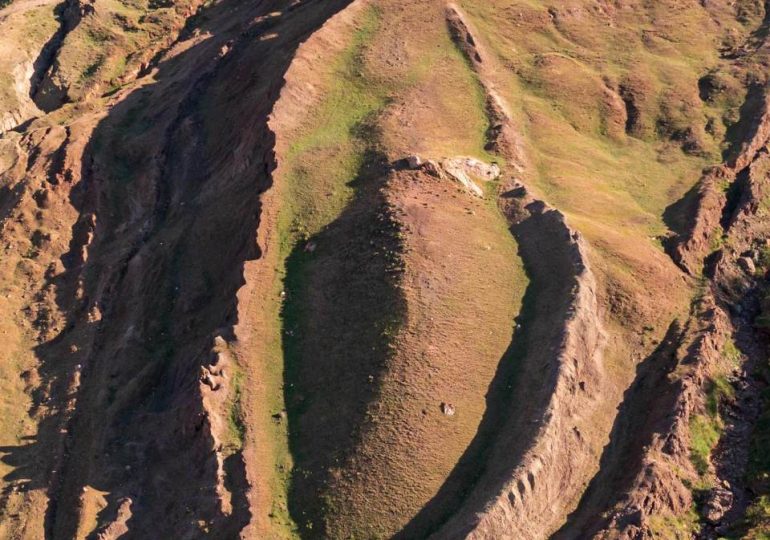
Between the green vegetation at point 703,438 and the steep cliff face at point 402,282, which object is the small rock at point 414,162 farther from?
the green vegetation at point 703,438

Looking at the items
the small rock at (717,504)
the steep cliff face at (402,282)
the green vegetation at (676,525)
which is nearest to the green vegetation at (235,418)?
the steep cliff face at (402,282)

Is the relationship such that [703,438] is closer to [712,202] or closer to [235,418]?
[712,202]

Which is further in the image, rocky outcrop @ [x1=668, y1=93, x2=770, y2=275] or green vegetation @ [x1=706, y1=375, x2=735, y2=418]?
rocky outcrop @ [x1=668, y1=93, x2=770, y2=275]

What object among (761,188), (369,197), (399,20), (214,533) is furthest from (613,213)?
(214,533)

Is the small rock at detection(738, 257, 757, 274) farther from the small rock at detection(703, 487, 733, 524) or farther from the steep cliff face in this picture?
the small rock at detection(703, 487, 733, 524)

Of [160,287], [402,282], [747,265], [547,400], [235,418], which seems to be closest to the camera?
[547,400]

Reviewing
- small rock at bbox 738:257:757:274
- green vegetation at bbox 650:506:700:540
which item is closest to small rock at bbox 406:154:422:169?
Result: small rock at bbox 738:257:757:274

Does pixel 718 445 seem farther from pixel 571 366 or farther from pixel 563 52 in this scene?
pixel 563 52

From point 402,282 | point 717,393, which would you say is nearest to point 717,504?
point 717,393
